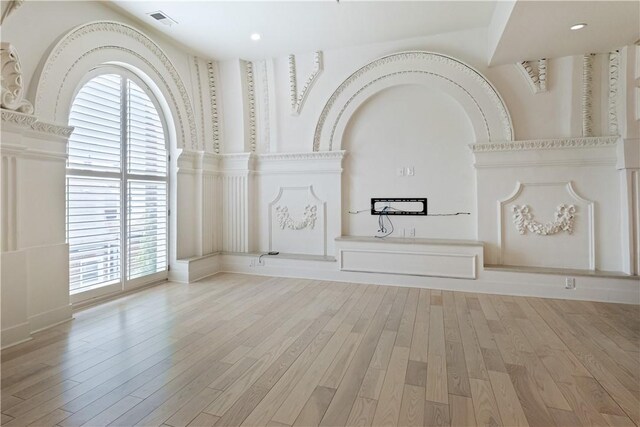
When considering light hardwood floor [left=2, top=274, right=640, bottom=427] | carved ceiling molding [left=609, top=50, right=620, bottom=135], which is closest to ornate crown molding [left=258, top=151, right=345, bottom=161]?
light hardwood floor [left=2, top=274, right=640, bottom=427]

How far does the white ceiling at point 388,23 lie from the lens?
3.23 meters

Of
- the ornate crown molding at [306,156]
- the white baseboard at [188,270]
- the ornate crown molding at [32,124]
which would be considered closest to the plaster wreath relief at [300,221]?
the ornate crown molding at [306,156]

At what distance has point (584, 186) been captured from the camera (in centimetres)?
410

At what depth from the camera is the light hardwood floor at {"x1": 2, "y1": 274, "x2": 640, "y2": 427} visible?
5.95 feet

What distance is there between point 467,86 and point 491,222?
1856mm

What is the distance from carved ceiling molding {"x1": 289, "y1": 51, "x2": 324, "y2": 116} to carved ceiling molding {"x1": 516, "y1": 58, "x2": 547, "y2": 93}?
106 inches

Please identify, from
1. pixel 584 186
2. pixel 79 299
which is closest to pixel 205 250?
pixel 79 299

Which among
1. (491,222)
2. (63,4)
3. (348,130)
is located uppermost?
(63,4)

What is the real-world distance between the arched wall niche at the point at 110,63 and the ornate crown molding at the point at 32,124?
3.3 inches

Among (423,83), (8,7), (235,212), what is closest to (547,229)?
(423,83)

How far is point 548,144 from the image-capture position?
13.6ft

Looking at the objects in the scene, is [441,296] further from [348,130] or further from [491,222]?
[348,130]

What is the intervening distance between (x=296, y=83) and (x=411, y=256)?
3.10 meters

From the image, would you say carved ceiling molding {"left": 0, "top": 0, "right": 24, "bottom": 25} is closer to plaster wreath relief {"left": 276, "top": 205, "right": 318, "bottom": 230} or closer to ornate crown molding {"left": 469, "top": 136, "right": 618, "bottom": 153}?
plaster wreath relief {"left": 276, "top": 205, "right": 318, "bottom": 230}
